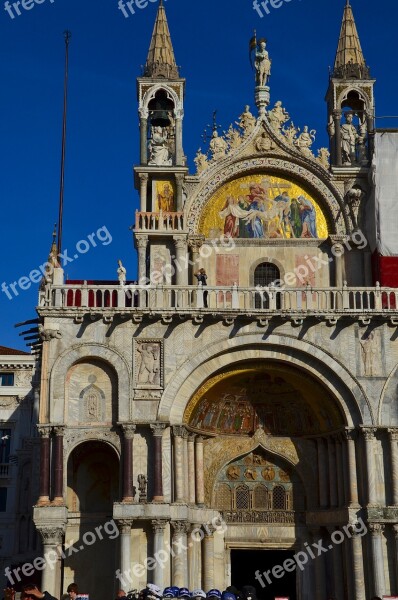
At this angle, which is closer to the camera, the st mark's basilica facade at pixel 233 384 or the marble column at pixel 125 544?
the marble column at pixel 125 544

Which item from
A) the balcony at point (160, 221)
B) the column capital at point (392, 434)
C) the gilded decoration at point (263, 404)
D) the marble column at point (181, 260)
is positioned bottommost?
the column capital at point (392, 434)

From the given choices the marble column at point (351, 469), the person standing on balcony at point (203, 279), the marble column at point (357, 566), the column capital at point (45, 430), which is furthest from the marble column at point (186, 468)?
the marble column at point (357, 566)

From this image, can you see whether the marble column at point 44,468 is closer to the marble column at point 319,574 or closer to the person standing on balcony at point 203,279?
the person standing on balcony at point 203,279

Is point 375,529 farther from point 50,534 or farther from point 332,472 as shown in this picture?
point 50,534

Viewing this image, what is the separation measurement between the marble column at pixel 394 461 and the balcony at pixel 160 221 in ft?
31.1

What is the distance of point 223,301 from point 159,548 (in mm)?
7758

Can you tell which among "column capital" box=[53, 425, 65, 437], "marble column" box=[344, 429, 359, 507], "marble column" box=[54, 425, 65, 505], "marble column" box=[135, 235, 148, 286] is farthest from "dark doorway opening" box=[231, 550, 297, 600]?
"marble column" box=[135, 235, 148, 286]

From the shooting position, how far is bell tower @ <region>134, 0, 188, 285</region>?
3134 cm

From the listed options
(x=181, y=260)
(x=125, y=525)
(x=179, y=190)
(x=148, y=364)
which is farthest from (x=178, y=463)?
(x=179, y=190)

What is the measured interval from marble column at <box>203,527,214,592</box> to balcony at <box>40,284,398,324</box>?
6.81 m

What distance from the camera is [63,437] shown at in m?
27.6

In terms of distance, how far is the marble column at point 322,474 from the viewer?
2941 cm

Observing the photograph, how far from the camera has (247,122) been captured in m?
32.3

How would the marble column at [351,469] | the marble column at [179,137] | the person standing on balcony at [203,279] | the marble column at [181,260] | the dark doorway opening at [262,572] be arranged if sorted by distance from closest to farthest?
the marble column at [351,469], the person standing on balcony at [203,279], the dark doorway opening at [262,572], the marble column at [181,260], the marble column at [179,137]
